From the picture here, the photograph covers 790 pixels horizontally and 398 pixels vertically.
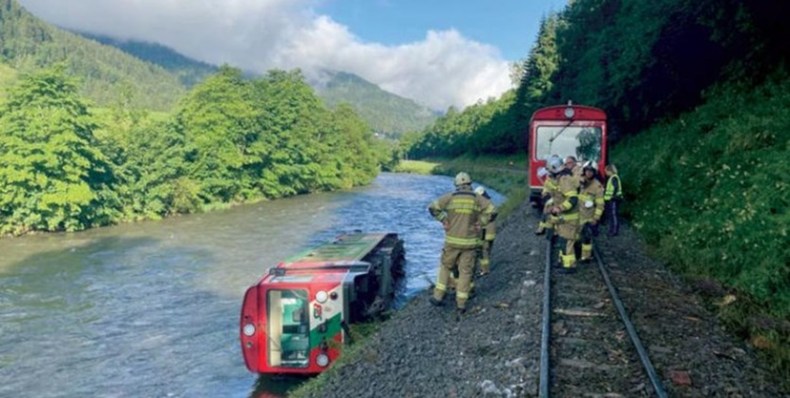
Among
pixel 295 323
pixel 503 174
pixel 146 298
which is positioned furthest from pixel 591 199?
pixel 503 174

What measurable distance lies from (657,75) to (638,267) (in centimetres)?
1711

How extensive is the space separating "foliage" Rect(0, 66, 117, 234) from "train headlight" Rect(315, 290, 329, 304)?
2656 cm

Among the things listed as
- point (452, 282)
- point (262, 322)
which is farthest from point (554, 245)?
point (262, 322)

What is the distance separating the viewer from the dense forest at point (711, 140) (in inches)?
406

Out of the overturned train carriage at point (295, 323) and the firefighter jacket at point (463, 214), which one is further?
the overturned train carriage at point (295, 323)

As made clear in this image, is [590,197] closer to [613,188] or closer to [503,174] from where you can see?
[613,188]

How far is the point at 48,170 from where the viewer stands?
109 ft

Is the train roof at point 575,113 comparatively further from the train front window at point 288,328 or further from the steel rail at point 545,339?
the train front window at point 288,328

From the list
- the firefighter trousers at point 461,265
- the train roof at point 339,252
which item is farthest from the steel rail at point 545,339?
the train roof at point 339,252

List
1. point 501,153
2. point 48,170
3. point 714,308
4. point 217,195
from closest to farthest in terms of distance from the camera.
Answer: point 714,308
point 48,170
point 217,195
point 501,153

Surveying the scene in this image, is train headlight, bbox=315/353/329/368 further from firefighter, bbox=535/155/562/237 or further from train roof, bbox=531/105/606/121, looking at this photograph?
train roof, bbox=531/105/606/121

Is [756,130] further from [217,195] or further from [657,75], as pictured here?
[217,195]

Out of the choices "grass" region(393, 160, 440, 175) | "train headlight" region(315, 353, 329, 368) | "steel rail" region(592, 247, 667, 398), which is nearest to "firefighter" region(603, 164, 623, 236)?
"steel rail" region(592, 247, 667, 398)

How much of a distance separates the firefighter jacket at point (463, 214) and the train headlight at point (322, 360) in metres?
3.54
